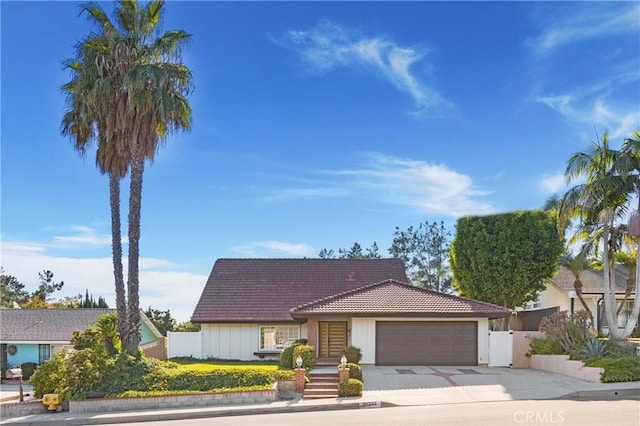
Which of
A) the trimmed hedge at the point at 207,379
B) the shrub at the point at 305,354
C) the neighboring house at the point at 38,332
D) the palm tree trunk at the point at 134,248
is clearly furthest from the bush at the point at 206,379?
the neighboring house at the point at 38,332

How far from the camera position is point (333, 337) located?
26844 mm

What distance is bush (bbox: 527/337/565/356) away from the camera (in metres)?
23.1

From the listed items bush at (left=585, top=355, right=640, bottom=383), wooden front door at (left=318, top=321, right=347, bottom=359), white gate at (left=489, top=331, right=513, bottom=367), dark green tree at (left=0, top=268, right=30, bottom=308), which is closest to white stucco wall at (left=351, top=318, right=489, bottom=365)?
white gate at (left=489, top=331, right=513, bottom=367)

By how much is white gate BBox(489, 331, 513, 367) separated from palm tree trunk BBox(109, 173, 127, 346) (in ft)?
50.0

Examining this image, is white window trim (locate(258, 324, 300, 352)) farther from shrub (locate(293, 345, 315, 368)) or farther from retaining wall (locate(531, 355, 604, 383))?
retaining wall (locate(531, 355, 604, 383))

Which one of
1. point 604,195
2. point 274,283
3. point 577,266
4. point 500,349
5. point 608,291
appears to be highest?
point 604,195

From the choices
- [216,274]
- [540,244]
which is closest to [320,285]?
[216,274]

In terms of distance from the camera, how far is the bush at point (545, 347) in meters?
23.1

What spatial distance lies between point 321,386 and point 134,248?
8228 mm

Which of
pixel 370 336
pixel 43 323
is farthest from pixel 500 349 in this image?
pixel 43 323

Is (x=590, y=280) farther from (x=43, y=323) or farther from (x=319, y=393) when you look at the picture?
(x=43, y=323)

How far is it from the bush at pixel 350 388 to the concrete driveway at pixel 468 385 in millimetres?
334

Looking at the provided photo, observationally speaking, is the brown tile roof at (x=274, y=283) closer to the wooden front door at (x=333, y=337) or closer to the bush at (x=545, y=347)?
the wooden front door at (x=333, y=337)

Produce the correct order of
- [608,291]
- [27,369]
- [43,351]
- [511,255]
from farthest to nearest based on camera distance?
[511,255] → [43,351] → [27,369] → [608,291]
